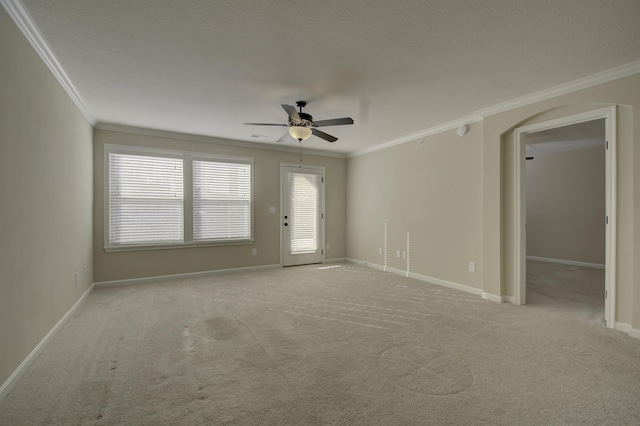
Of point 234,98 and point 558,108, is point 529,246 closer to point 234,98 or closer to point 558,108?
point 558,108

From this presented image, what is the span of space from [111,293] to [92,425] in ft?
10.6

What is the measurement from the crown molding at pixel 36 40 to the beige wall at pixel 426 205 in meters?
4.83

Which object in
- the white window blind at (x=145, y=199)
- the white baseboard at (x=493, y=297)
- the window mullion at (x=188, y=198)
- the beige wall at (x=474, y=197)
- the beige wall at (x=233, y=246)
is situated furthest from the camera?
the window mullion at (x=188, y=198)

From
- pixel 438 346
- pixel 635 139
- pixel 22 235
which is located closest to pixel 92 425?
pixel 22 235

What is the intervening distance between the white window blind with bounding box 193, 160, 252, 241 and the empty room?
4 centimetres

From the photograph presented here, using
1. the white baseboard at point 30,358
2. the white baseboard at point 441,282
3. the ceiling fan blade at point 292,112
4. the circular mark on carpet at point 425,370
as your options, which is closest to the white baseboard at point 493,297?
the white baseboard at point 441,282

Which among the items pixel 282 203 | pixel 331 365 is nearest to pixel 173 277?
pixel 282 203

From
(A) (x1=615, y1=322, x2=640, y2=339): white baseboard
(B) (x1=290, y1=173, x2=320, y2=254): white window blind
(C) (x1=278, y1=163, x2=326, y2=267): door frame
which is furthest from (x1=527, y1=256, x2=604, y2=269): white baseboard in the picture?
(B) (x1=290, y1=173, x2=320, y2=254): white window blind

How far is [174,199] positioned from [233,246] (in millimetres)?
1370

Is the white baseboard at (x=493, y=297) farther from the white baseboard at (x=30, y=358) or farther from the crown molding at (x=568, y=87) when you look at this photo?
the white baseboard at (x=30, y=358)

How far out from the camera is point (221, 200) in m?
5.71

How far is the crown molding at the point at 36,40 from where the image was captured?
1991 mm

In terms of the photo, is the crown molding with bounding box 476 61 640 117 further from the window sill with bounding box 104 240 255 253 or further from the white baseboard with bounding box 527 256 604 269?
the white baseboard with bounding box 527 256 604 269

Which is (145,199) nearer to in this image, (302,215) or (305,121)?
(302,215)
